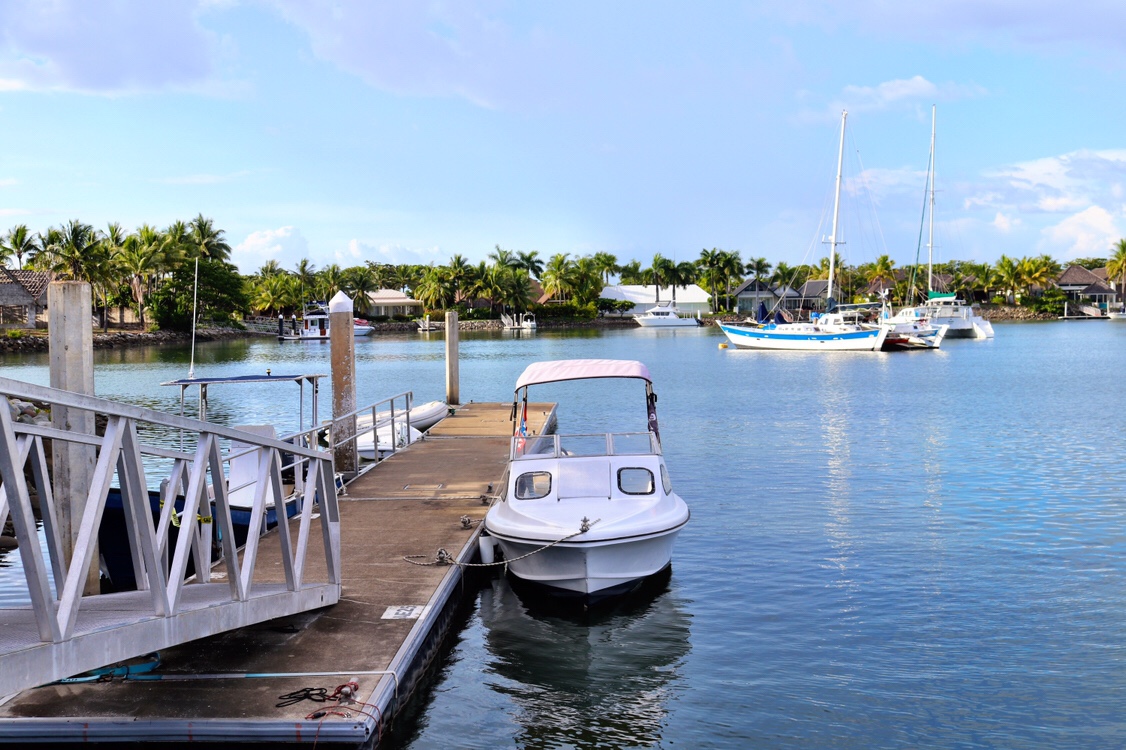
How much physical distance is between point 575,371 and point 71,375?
8658 mm

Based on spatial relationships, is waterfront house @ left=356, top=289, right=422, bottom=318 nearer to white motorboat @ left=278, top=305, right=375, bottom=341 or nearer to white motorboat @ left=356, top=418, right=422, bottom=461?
white motorboat @ left=278, top=305, right=375, bottom=341

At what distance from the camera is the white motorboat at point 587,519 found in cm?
1303

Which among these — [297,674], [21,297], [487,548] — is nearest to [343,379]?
[487,548]

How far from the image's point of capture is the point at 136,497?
7.48m

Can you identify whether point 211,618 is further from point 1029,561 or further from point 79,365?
point 1029,561

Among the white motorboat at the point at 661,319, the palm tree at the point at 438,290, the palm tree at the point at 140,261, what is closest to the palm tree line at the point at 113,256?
the palm tree at the point at 140,261

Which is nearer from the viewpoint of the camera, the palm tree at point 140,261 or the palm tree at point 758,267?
the palm tree at point 140,261

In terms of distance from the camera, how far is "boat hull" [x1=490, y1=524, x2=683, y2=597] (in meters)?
13.0

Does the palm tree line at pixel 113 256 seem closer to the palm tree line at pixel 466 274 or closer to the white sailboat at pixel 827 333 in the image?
the palm tree line at pixel 466 274

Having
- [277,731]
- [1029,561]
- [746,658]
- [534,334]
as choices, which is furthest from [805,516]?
[534,334]

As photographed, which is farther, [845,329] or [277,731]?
[845,329]

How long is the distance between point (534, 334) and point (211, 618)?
114m

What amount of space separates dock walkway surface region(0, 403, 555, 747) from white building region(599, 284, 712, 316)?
482ft

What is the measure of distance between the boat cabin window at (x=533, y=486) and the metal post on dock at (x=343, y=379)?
6582 millimetres
